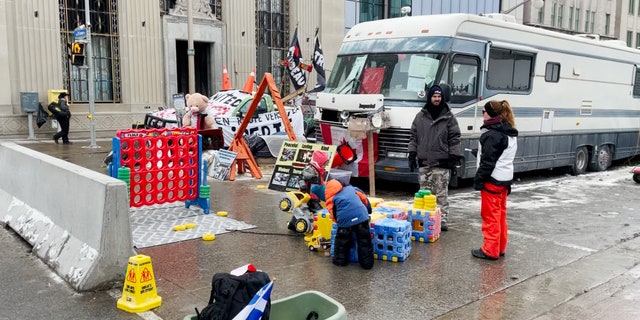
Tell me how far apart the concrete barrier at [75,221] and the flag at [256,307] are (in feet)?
7.10

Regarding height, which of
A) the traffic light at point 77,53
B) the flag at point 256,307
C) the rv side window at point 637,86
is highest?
the traffic light at point 77,53

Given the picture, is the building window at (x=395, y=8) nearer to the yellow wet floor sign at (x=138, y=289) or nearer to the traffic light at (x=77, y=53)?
the traffic light at (x=77, y=53)

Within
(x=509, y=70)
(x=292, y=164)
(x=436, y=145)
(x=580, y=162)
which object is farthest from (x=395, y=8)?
(x=436, y=145)

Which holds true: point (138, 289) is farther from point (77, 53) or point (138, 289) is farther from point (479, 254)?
point (77, 53)

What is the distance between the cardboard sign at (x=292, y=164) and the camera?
30.1 feet

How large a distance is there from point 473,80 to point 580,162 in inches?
207

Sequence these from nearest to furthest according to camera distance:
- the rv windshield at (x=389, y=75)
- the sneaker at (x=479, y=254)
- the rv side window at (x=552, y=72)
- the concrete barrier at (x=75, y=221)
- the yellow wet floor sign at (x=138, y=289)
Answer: the yellow wet floor sign at (x=138, y=289) → the concrete barrier at (x=75, y=221) → the sneaker at (x=479, y=254) → the rv windshield at (x=389, y=75) → the rv side window at (x=552, y=72)

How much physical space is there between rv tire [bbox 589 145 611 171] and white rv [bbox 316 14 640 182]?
428 mm

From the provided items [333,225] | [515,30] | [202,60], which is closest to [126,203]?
[333,225]

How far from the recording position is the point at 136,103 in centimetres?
2094

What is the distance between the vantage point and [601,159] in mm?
14102

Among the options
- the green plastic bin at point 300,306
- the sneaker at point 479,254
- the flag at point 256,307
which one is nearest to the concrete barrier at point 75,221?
the green plastic bin at point 300,306

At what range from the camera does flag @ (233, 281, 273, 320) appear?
10.8ft

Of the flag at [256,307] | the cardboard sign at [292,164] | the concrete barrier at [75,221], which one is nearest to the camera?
the flag at [256,307]
